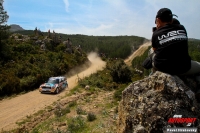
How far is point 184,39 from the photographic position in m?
3.62

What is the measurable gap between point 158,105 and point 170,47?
105 cm

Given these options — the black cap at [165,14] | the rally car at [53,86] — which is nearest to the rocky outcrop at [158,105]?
the black cap at [165,14]

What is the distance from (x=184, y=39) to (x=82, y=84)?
854 inches

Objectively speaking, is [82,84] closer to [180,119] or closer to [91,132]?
→ [91,132]

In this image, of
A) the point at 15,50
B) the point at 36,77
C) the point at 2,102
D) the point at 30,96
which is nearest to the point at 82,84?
the point at 36,77

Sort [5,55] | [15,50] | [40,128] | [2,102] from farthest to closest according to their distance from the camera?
[15,50]
[5,55]
[2,102]
[40,128]

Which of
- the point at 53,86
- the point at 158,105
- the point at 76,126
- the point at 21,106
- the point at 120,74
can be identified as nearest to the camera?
the point at 158,105

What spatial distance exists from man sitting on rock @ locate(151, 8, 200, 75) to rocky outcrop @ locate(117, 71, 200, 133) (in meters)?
0.18

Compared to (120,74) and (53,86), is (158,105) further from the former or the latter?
(120,74)

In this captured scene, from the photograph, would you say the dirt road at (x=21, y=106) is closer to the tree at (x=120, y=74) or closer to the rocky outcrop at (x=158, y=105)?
the rocky outcrop at (x=158, y=105)

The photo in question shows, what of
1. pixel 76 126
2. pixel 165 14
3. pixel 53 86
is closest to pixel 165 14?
pixel 165 14

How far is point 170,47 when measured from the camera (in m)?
3.58

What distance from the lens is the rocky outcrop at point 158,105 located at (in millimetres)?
3217

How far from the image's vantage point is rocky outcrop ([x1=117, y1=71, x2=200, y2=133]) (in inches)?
127
